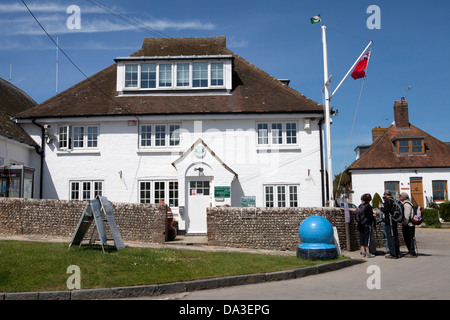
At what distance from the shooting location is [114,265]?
9.95m

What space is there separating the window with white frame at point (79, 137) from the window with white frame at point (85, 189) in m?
1.77

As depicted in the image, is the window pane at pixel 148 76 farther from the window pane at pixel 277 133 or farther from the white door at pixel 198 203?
the window pane at pixel 277 133

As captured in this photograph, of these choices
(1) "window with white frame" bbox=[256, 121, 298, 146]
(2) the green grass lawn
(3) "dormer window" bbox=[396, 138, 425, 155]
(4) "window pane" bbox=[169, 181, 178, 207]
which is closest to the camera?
(2) the green grass lawn

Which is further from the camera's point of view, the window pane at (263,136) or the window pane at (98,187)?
the window pane at (263,136)

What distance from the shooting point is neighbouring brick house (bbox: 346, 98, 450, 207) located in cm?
3300

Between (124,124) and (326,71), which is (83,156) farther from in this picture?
(326,71)

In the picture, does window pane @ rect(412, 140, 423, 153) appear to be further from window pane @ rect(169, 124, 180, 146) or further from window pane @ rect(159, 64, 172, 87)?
window pane @ rect(169, 124, 180, 146)

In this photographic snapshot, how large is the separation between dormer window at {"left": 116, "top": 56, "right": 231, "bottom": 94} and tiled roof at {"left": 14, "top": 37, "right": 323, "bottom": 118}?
0.53m

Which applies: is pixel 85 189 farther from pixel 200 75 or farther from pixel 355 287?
pixel 355 287

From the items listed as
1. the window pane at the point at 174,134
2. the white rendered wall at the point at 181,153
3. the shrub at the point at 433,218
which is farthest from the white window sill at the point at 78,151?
the shrub at the point at 433,218

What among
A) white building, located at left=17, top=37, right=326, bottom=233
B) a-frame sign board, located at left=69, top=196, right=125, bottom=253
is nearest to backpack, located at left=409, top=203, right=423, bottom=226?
white building, located at left=17, top=37, right=326, bottom=233

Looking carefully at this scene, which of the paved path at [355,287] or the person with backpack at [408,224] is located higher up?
the person with backpack at [408,224]

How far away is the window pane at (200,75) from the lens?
2214 centimetres
